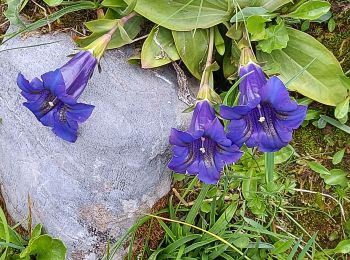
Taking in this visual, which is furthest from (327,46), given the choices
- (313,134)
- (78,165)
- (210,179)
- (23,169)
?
(23,169)

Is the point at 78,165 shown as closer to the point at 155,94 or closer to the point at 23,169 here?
the point at 23,169

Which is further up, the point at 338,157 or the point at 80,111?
the point at 80,111

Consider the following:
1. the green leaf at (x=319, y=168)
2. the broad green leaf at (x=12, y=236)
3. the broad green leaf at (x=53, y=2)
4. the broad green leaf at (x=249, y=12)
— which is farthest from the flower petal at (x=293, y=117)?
the broad green leaf at (x=12, y=236)

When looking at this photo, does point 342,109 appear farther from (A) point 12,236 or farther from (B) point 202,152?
(A) point 12,236

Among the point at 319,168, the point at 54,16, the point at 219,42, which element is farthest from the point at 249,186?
the point at 54,16

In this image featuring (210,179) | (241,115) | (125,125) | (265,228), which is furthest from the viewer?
(265,228)

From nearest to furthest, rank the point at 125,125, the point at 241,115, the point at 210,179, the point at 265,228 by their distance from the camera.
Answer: the point at 241,115, the point at 210,179, the point at 125,125, the point at 265,228
